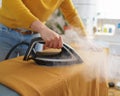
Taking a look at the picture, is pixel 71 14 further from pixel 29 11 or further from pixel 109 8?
pixel 109 8

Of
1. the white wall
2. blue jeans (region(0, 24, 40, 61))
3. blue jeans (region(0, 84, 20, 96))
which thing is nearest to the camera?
blue jeans (region(0, 84, 20, 96))

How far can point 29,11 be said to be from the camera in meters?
0.78

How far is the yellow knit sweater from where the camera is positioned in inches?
29.4

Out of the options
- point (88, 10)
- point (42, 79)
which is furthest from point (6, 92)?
point (88, 10)

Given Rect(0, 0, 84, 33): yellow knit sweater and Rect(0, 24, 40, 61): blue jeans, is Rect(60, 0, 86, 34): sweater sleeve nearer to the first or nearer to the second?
Rect(0, 0, 84, 33): yellow knit sweater

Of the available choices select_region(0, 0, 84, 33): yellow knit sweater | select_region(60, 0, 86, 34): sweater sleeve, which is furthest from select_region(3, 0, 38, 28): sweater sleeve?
select_region(60, 0, 86, 34): sweater sleeve

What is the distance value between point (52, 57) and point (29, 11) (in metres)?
0.20

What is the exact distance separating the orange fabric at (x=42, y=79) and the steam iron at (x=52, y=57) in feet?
0.07

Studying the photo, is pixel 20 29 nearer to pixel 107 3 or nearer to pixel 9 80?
pixel 9 80

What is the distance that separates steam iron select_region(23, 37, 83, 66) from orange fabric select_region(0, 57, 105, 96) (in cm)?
2

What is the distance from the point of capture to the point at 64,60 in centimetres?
76

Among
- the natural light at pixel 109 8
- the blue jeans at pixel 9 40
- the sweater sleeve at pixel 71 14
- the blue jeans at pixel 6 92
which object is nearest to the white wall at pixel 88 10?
the natural light at pixel 109 8

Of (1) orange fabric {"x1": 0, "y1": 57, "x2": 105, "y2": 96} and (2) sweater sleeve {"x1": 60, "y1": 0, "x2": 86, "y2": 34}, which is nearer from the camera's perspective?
(1) orange fabric {"x1": 0, "y1": 57, "x2": 105, "y2": 96}

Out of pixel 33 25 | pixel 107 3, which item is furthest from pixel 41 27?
pixel 107 3
